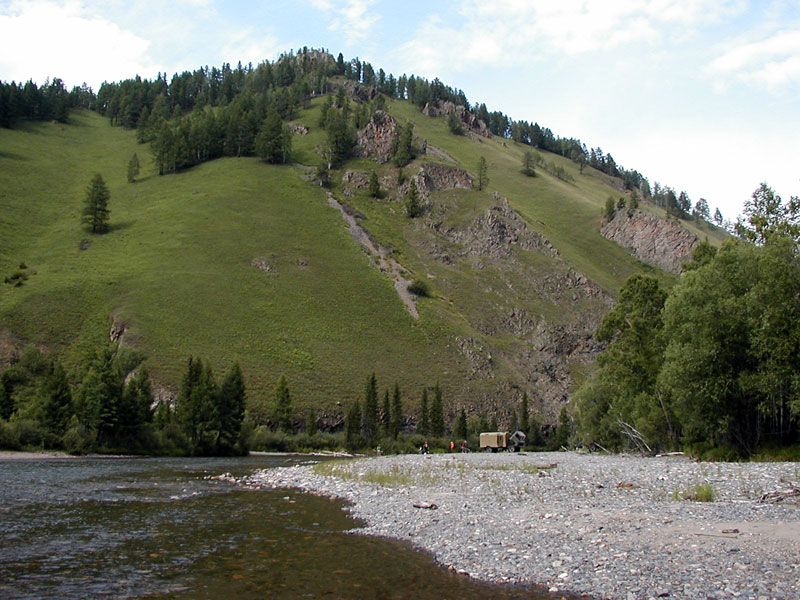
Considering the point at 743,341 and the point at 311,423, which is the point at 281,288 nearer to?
the point at 311,423

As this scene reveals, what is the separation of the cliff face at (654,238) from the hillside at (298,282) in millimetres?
6599

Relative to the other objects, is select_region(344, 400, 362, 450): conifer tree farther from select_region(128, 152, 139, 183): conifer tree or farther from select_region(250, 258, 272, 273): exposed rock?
select_region(128, 152, 139, 183): conifer tree

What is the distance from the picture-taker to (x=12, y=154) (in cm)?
17475

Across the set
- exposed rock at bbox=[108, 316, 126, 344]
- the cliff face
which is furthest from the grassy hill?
the cliff face

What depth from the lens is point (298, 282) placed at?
12825 cm

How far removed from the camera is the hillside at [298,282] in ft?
330

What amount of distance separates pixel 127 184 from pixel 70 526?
17841 cm

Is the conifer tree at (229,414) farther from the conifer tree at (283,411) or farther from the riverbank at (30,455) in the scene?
the riverbank at (30,455)

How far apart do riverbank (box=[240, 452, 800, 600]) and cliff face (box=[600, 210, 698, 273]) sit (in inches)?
6879

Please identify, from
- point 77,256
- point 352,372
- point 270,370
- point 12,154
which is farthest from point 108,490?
point 12,154

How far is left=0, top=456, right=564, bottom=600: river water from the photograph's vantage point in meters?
12.7

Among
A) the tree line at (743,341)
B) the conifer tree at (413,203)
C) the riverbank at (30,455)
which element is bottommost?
the riverbank at (30,455)

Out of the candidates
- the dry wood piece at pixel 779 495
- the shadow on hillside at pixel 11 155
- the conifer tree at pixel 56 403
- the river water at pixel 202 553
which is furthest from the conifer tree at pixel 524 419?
the shadow on hillside at pixel 11 155

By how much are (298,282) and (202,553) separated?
11385 centimetres
